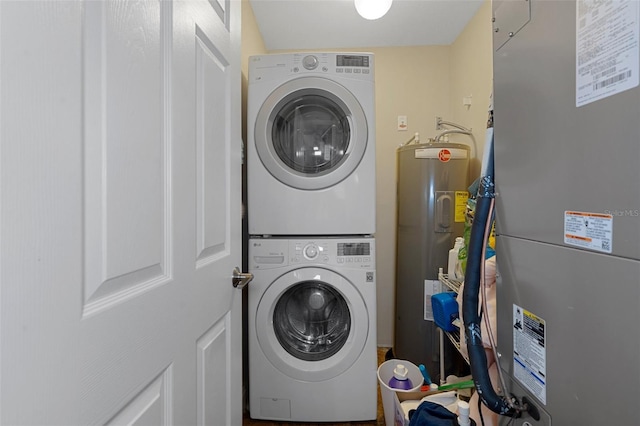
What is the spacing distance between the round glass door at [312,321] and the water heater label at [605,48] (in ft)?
3.86

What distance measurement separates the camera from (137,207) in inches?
18.4

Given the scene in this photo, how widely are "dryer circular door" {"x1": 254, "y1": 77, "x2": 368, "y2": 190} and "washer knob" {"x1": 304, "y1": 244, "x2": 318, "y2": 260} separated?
0.28 m

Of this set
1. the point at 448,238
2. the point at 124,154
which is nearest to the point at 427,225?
the point at 448,238

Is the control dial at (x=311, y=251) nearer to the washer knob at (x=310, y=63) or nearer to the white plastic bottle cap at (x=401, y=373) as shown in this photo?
the white plastic bottle cap at (x=401, y=373)

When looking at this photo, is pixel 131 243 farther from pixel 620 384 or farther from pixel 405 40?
pixel 405 40

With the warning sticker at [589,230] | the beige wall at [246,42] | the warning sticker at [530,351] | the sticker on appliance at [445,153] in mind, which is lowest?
the warning sticker at [530,351]

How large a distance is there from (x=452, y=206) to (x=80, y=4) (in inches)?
71.8

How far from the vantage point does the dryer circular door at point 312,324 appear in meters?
1.34

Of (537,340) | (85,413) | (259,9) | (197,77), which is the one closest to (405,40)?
(259,9)

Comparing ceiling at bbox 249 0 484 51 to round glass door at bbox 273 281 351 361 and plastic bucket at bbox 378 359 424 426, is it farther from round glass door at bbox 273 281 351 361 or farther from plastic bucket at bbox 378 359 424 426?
plastic bucket at bbox 378 359 424 426

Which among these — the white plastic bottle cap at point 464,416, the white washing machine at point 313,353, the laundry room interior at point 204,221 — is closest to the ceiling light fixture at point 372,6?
the laundry room interior at point 204,221

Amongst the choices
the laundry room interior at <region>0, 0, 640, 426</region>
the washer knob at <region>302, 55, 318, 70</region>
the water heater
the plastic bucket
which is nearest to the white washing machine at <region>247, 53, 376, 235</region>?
the washer knob at <region>302, 55, 318, 70</region>

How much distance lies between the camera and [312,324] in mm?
1482

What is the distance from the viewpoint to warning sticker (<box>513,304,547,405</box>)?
537mm
